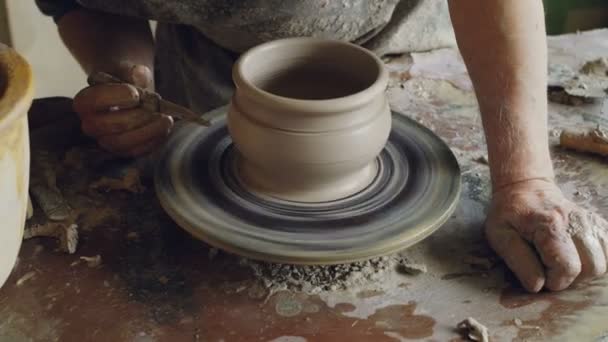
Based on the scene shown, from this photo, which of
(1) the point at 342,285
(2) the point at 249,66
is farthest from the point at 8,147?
(1) the point at 342,285

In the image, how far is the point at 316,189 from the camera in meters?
1.02

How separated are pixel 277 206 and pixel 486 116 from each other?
0.37 metres

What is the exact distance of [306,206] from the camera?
1003 mm

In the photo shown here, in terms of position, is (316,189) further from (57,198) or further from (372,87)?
(57,198)

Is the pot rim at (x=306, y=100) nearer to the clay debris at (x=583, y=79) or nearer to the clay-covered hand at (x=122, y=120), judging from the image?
the clay-covered hand at (x=122, y=120)

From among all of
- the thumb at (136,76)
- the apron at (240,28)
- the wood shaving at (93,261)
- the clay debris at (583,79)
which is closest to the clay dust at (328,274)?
the wood shaving at (93,261)

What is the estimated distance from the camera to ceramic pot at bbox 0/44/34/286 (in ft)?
2.52

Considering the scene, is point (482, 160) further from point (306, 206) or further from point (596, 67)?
point (596, 67)

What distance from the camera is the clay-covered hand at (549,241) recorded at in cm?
95

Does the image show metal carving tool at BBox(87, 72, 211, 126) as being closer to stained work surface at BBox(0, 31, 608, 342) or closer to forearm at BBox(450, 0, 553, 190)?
stained work surface at BBox(0, 31, 608, 342)

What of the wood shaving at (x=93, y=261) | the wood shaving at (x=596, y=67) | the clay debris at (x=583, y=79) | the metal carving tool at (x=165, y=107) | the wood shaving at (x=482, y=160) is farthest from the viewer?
the wood shaving at (x=596, y=67)

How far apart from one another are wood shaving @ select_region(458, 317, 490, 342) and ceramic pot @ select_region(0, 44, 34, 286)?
57 centimetres

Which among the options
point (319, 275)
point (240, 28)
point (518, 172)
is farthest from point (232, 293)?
point (240, 28)

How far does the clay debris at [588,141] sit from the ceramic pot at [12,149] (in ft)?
3.08
